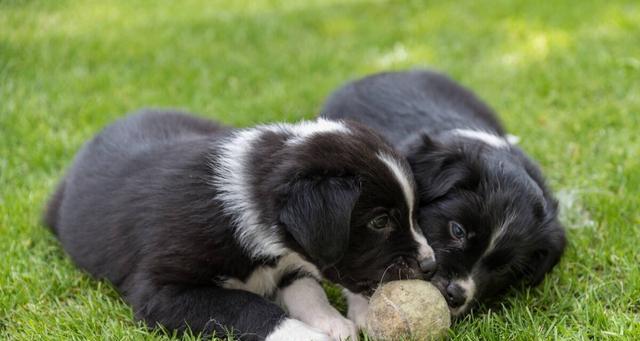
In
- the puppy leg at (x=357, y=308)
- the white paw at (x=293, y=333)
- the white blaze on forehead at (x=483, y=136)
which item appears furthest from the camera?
the white blaze on forehead at (x=483, y=136)

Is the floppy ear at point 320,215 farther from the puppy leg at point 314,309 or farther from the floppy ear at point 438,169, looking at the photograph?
the floppy ear at point 438,169

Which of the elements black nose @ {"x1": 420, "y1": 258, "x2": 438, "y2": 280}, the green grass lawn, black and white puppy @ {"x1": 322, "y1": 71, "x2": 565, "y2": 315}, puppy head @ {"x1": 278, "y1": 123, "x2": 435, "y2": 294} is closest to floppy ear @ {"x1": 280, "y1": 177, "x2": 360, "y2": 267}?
puppy head @ {"x1": 278, "y1": 123, "x2": 435, "y2": 294}

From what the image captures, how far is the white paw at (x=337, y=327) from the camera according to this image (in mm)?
3596

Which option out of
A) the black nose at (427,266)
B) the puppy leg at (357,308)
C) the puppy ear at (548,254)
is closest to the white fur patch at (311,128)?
the black nose at (427,266)

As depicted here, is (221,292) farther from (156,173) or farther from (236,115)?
(236,115)

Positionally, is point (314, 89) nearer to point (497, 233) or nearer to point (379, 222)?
point (497, 233)

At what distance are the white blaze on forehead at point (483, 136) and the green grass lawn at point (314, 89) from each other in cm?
70

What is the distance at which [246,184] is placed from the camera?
11.8 feet

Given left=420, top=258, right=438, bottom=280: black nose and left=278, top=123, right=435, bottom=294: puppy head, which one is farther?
left=420, top=258, right=438, bottom=280: black nose

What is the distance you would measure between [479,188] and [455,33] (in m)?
5.11

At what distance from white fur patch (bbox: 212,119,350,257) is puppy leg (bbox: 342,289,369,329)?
50 cm

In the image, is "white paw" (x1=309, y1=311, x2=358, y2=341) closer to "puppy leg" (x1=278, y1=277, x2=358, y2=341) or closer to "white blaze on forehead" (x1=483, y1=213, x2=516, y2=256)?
"puppy leg" (x1=278, y1=277, x2=358, y2=341)

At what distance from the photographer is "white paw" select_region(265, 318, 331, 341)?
11.2 feet

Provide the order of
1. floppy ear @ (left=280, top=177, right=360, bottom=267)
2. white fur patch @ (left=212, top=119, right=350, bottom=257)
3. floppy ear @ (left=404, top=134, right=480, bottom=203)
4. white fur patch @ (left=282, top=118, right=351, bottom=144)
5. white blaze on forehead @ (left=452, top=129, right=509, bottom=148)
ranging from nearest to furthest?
1. floppy ear @ (left=280, top=177, right=360, bottom=267)
2. white fur patch @ (left=212, top=119, right=350, bottom=257)
3. white fur patch @ (left=282, top=118, right=351, bottom=144)
4. floppy ear @ (left=404, top=134, right=480, bottom=203)
5. white blaze on forehead @ (left=452, top=129, right=509, bottom=148)
